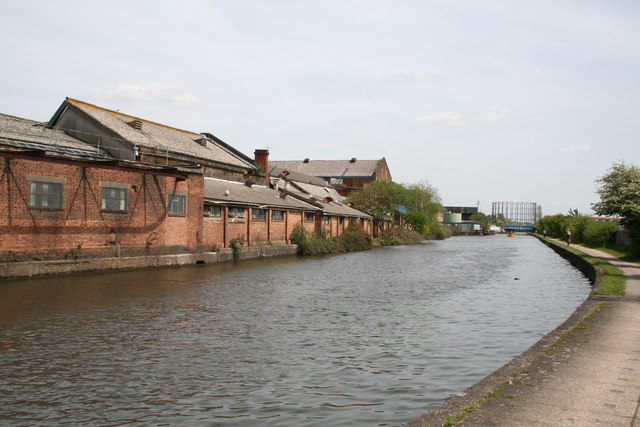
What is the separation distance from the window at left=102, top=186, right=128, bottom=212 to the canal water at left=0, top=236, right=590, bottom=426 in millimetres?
4421

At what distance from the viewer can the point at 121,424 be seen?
606cm

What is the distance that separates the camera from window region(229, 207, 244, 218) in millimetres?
31386

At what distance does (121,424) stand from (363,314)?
7948 millimetres

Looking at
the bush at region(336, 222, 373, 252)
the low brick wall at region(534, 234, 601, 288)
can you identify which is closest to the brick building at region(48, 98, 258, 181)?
the bush at region(336, 222, 373, 252)

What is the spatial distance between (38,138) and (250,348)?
21.5 meters

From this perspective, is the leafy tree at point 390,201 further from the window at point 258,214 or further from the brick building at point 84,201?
the brick building at point 84,201

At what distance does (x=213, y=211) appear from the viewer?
2989 centimetres

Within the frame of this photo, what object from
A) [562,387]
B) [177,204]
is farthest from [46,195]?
[562,387]

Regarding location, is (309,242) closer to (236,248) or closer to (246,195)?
(246,195)

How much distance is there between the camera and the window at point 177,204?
26.0 meters

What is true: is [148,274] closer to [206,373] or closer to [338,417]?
[206,373]

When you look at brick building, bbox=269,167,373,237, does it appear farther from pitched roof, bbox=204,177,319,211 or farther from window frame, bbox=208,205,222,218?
window frame, bbox=208,205,222,218

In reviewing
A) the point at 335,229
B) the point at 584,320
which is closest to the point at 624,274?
the point at 584,320

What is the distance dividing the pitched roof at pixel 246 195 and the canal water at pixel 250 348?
484 inches
